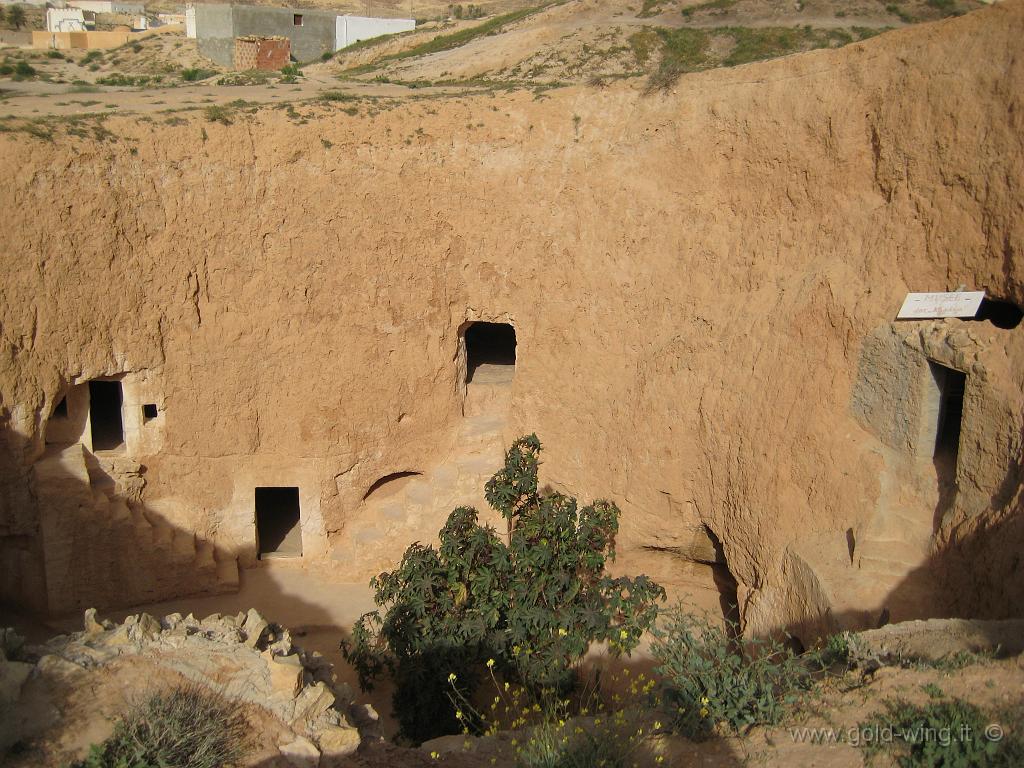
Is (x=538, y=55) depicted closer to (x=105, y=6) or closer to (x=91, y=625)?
(x=91, y=625)

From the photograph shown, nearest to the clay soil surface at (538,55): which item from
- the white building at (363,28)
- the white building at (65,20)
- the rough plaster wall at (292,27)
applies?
the rough plaster wall at (292,27)

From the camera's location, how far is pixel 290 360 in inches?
465

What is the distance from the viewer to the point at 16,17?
1341 inches

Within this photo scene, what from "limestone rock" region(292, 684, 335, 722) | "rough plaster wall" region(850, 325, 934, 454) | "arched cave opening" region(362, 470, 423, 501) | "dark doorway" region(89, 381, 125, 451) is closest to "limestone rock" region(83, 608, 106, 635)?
"limestone rock" region(292, 684, 335, 722)

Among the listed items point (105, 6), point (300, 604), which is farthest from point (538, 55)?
point (105, 6)

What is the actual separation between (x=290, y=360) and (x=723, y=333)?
576cm

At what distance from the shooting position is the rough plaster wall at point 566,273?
9234 mm

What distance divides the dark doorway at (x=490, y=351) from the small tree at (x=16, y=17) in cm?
2902

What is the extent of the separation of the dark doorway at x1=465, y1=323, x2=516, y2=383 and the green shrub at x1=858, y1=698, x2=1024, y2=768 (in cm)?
854

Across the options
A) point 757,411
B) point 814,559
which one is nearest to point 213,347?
→ point 757,411

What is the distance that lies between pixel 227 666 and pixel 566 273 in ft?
21.9

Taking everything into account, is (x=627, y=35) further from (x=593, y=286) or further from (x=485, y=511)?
(x=485, y=511)

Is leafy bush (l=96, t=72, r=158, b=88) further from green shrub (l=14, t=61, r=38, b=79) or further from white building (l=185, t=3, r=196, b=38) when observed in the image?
white building (l=185, t=3, r=196, b=38)

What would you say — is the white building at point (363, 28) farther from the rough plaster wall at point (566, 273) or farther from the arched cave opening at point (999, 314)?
the arched cave opening at point (999, 314)
